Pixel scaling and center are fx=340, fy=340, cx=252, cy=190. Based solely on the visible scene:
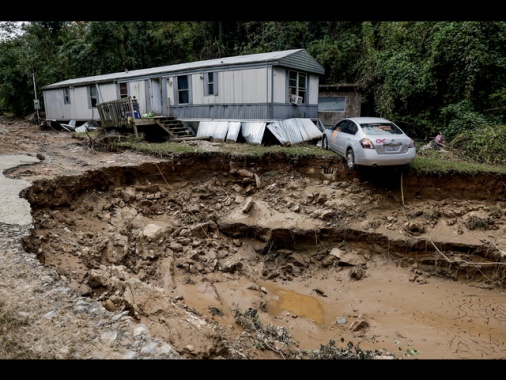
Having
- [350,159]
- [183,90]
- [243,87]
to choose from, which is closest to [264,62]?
[243,87]

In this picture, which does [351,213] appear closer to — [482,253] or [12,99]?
[482,253]

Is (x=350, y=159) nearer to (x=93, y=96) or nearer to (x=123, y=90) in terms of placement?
(x=123, y=90)

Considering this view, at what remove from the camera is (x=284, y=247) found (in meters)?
10.5

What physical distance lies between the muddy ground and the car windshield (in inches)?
54.5

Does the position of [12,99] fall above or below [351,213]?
above

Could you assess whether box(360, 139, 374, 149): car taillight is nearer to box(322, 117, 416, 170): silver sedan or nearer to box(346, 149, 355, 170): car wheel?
box(322, 117, 416, 170): silver sedan

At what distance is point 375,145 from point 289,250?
4078 mm

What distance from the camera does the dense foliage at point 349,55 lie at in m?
15.5

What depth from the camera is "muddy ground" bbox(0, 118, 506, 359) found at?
21.8 ft

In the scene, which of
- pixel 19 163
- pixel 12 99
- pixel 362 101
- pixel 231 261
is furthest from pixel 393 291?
pixel 12 99

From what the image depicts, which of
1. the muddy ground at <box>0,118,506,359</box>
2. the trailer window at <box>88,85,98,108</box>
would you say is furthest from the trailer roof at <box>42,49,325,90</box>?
the muddy ground at <box>0,118,506,359</box>

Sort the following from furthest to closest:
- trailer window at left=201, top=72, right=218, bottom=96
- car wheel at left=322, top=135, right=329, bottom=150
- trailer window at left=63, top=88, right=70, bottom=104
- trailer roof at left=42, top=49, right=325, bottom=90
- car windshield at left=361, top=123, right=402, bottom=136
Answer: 1. trailer window at left=63, top=88, right=70, bottom=104
2. trailer window at left=201, top=72, right=218, bottom=96
3. trailer roof at left=42, top=49, right=325, bottom=90
4. car wheel at left=322, top=135, right=329, bottom=150
5. car windshield at left=361, top=123, right=402, bottom=136

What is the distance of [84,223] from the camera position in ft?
29.6
